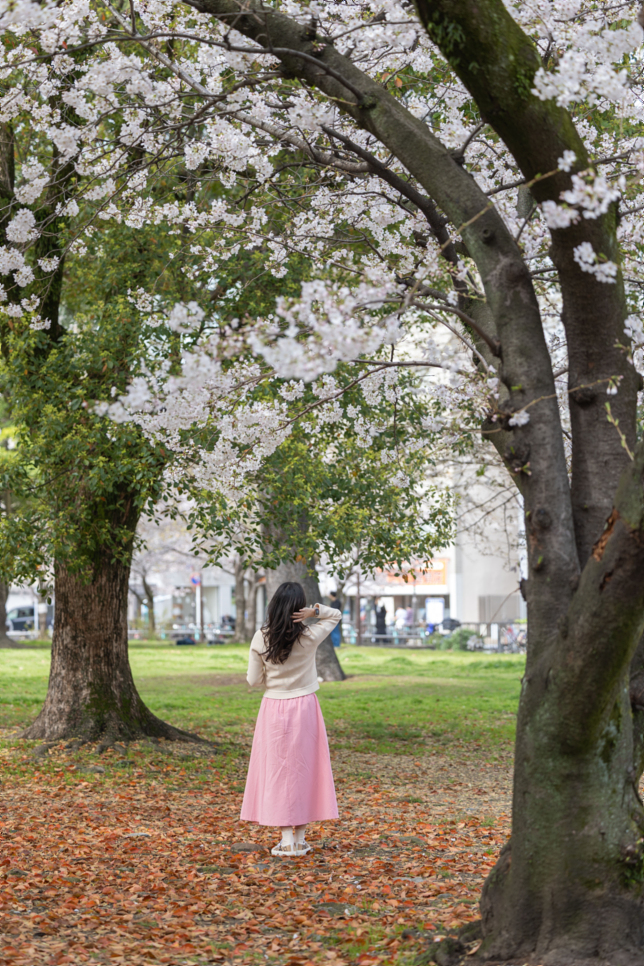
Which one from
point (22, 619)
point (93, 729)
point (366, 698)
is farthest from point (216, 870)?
point (22, 619)

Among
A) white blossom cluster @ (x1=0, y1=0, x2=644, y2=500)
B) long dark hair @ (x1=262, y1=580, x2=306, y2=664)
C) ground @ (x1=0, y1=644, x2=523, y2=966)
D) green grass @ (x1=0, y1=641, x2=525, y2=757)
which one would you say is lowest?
green grass @ (x1=0, y1=641, x2=525, y2=757)

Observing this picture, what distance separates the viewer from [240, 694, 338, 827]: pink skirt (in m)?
5.98

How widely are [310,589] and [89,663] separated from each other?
27.9ft

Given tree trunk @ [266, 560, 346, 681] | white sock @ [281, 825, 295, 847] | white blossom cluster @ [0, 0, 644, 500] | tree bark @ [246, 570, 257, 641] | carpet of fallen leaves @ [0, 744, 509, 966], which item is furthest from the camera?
tree bark @ [246, 570, 257, 641]

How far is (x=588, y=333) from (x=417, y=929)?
2.87m

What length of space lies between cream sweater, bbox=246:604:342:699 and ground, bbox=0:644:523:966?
41.7 inches

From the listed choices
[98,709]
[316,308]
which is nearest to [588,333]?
[316,308]

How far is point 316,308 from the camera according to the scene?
3.87 metres

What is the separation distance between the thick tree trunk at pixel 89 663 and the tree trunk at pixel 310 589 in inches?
250

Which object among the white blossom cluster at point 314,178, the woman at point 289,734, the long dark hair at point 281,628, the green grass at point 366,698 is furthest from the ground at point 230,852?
the white blossom cluster at point 314,178

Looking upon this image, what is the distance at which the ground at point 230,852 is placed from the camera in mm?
4418

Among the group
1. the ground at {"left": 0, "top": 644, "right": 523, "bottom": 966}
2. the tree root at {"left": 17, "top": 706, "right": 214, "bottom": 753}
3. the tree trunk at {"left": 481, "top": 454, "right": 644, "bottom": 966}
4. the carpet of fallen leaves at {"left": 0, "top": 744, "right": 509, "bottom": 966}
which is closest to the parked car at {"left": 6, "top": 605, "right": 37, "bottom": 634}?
the ground at {"left": 0, "top": 644, "right": 523, "bottom": 966}

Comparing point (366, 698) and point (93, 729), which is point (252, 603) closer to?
point (366, 698)

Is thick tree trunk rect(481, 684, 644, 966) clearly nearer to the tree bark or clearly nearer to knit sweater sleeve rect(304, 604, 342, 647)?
knit sweater sleeve rect(304, 604, 342, 647)
